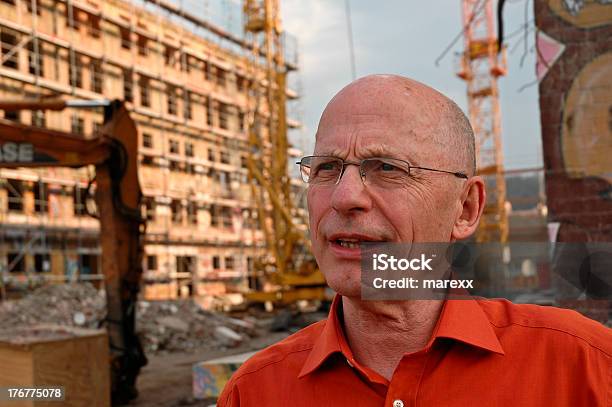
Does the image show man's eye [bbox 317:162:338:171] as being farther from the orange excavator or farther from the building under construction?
the building under construction

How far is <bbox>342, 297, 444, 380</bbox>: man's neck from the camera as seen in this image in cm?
160

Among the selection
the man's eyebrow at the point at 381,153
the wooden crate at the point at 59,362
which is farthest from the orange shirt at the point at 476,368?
the wooden crate at the point at 59,362

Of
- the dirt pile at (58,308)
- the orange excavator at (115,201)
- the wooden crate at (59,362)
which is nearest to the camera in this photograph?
the wooden crate at (59,362)

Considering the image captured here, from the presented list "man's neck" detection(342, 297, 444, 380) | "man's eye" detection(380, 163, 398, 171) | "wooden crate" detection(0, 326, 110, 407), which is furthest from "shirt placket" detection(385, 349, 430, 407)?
"wooden crate" detection(0, 326, 110, 407)

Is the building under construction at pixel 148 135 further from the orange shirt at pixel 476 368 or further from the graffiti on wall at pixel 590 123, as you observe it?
the orange shirt at pixel 476 368

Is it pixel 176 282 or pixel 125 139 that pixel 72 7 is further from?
pixel 125 139

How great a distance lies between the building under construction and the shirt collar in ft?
60.3

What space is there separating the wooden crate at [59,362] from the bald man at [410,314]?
189 inches

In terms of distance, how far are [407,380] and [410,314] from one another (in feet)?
0.61

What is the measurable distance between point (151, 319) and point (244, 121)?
22.1 m

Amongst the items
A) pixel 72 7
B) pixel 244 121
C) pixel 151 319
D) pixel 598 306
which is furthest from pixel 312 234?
pixel 244 121

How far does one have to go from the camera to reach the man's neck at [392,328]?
1.60 meters

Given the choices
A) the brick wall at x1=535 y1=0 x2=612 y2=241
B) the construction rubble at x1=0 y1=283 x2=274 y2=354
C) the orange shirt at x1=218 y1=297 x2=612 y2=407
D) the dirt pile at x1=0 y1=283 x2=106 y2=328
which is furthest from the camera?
the dirt pile at x1=0 y1=283 x2=106 y2=328

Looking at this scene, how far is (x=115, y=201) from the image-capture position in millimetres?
9133
